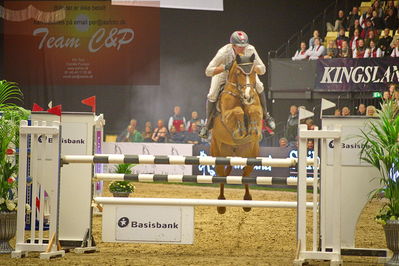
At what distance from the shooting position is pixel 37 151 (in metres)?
5.71

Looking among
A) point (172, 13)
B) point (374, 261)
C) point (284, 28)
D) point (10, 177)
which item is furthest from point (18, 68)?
point (374, 261)

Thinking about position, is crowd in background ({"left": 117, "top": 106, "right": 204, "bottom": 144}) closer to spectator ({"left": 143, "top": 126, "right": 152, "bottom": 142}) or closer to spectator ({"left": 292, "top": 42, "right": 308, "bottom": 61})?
spectator ({"left": 143, "top": 126, "right": 152, "bottom": 142})

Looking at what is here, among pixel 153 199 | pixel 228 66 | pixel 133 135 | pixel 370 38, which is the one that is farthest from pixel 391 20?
pixel 153 199

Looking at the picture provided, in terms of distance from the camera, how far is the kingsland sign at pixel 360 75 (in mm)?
13328

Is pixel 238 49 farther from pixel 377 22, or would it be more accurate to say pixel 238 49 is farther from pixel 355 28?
pixel 377 22

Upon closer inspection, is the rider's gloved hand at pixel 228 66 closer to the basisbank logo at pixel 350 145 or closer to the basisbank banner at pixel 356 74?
the basisbank logo at pixel 350 145

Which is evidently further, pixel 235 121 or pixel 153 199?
pixel 235 121

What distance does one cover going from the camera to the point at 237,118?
8.92 metres

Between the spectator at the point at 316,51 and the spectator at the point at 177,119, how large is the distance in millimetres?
3044

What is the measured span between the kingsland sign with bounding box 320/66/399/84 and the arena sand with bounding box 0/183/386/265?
12.9ft

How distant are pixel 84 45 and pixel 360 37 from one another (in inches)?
237

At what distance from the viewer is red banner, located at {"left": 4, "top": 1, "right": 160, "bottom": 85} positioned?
15.4 m

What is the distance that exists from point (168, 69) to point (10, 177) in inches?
382

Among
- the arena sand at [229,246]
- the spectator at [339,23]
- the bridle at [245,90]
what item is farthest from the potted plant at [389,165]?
the spectator at [339,23]
